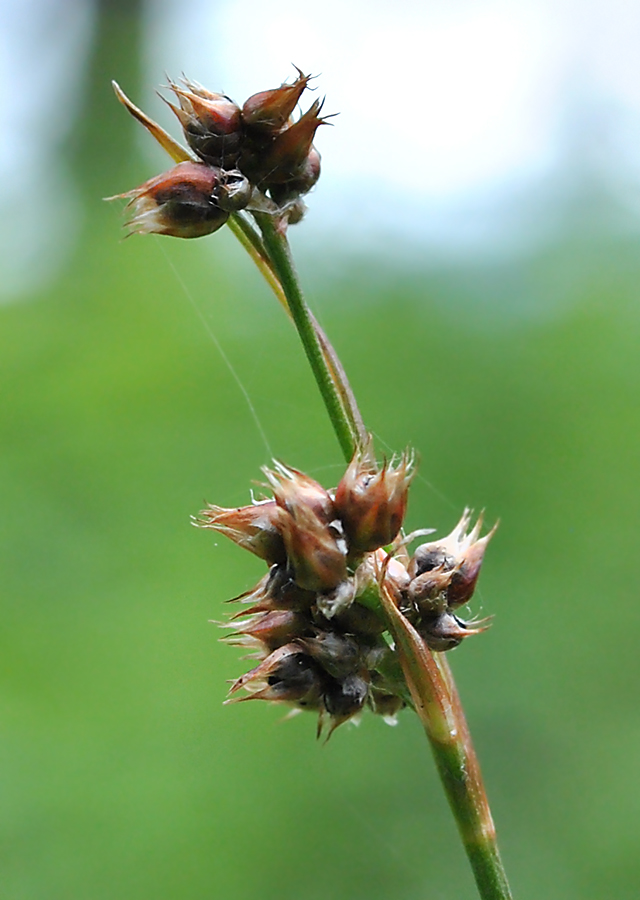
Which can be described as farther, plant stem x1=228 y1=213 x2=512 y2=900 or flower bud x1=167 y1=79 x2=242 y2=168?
flower bud x1=167 y1=79 x2=242 y2=168

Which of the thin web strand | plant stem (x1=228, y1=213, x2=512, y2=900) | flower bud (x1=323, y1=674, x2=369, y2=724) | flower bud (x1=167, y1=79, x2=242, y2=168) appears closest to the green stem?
plant stem (x1=228, y1=213, x2=512, y2=900)

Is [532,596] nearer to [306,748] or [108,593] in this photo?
[306,748]

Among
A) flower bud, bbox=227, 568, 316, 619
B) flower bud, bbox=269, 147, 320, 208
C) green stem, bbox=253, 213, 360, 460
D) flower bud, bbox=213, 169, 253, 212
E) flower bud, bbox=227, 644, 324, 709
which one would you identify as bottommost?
flower bud, bbox=227, 644, 324, 709

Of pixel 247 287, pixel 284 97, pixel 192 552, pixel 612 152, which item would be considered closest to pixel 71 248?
pixel 247 287

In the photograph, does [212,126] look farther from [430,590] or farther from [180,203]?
[430,590]

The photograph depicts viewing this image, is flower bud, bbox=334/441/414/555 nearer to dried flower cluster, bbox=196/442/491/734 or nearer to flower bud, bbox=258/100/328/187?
dried flower cluster, bbox=196/442/491/734

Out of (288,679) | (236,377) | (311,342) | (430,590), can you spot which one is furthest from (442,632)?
(236,377)
